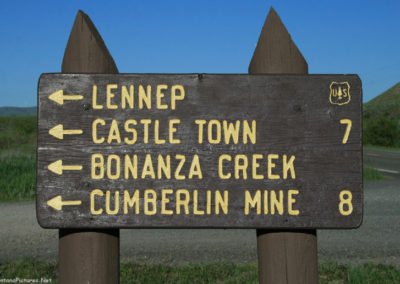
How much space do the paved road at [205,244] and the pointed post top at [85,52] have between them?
2.95m

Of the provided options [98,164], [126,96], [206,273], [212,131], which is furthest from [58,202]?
[206,273]

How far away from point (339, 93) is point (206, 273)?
2533 millimetres

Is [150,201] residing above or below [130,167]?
below

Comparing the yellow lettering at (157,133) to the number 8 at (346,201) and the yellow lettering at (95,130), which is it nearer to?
the yellow lettering at (95,130)

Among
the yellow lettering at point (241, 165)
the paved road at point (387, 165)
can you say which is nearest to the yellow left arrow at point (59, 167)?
the yellow lettering at point (241, 165)

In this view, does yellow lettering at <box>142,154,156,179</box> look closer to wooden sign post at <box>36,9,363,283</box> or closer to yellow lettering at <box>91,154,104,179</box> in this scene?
wooden sign post at <box>36,9,363,283</box>

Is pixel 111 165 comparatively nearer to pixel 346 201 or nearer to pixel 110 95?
pixel 110 95

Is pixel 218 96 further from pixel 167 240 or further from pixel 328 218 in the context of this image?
pixel 167 240

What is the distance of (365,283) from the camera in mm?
3645

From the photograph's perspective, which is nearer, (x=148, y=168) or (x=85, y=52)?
(x=148, y=168)

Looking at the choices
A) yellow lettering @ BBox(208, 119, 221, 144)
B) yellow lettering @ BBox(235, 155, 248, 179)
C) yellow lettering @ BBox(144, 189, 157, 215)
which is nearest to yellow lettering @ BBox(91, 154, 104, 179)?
yellow lettering @ BBox(144, 189, 157, 215)

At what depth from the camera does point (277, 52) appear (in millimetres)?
2084

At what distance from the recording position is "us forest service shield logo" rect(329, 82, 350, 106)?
6.63ft

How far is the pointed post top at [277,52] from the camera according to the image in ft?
6.83
